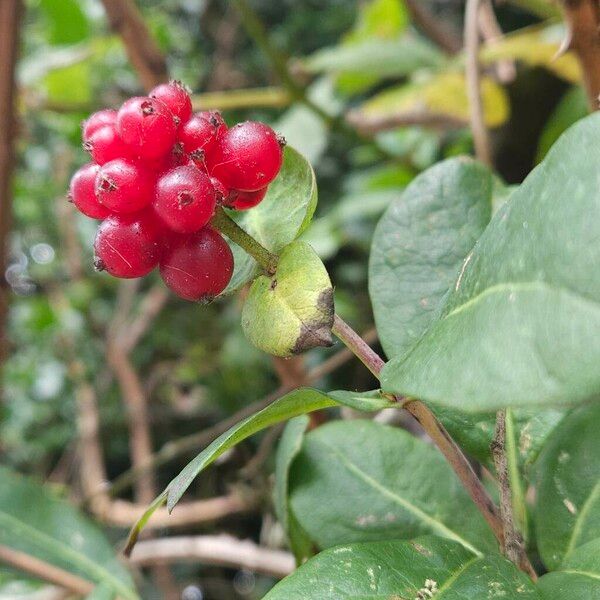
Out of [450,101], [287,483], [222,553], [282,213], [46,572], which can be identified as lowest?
[222,553]

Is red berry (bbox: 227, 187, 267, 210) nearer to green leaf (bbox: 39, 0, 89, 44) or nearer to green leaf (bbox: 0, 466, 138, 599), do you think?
green leaf (bbox: 0, 466, 138, 599)

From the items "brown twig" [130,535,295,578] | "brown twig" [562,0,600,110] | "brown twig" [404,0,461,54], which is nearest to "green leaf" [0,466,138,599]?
"brown twig" [130,535,295,578]

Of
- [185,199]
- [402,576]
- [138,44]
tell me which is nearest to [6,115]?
[138,44]

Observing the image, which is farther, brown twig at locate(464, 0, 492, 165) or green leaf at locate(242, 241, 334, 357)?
brown twig at locate(464, 0, 492, 165)

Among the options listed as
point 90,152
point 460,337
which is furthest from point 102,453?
point 460,337

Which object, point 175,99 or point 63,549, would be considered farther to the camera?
point 63,549

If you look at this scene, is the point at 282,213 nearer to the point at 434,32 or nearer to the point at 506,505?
the point at 506,505
